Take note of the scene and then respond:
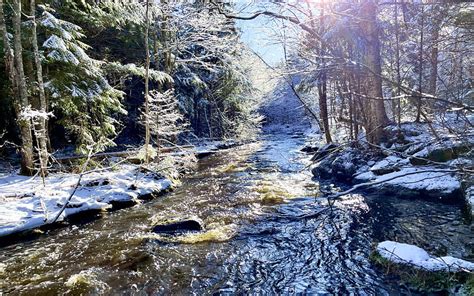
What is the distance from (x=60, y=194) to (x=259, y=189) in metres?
5.51

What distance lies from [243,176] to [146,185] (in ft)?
12.9

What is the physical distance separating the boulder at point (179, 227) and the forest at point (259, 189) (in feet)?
0.15

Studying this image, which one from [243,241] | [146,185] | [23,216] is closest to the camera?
[243,241]

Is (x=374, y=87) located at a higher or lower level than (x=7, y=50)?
lower

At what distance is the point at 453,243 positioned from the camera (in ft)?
18.2

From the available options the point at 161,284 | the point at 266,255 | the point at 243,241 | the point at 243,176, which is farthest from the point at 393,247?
the point at 243,176

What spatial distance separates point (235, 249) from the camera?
6016 millimetres

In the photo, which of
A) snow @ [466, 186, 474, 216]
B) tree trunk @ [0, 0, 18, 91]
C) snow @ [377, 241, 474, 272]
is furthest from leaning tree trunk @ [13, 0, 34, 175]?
snow @ [466, 186, 474, 216]

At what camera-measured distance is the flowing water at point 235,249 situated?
480 cm

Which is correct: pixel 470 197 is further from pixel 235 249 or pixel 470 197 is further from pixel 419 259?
pixel 235 249

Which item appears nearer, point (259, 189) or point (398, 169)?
point (398, 169)

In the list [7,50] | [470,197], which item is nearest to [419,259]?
[470,197]

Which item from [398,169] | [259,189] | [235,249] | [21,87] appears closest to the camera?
[235,249]

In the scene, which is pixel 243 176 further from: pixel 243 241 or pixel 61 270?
pixel 61 270
